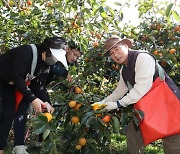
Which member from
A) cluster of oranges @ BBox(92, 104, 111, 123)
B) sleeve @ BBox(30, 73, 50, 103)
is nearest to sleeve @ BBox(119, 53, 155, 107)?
cluster of oranges @ BBox(92, 104, 111, 123)

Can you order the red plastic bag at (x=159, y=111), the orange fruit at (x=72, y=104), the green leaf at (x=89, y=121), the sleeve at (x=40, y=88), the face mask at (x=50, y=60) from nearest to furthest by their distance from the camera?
1. the green leaf at (x=89, y=121)
2. the red plastic bag at (x=159, y=111)
3. the orange fruit at (x=72, y=104)
4. the face mask at (x=50, y=60)
5. the sleeve at (x=40, y=88)

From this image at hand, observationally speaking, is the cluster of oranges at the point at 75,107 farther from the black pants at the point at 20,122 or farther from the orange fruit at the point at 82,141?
the black pants at the point at 20,122

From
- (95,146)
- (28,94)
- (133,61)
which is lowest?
(95,146)

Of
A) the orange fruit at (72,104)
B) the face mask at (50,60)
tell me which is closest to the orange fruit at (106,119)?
the orange fruit at (72,104)

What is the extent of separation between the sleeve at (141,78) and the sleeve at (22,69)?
0.75m

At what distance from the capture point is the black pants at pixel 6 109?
246cm

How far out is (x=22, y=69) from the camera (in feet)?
7.52

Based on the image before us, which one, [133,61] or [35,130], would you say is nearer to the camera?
[35,130]

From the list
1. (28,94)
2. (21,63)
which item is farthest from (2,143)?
(21,63)

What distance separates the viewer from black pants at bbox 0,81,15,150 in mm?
2459

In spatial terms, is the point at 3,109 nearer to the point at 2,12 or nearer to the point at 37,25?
the point at 37,25

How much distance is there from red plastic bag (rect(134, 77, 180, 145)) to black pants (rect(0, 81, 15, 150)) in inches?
43.3

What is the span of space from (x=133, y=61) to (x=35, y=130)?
0.92 meters

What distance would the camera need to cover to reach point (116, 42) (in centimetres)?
227
